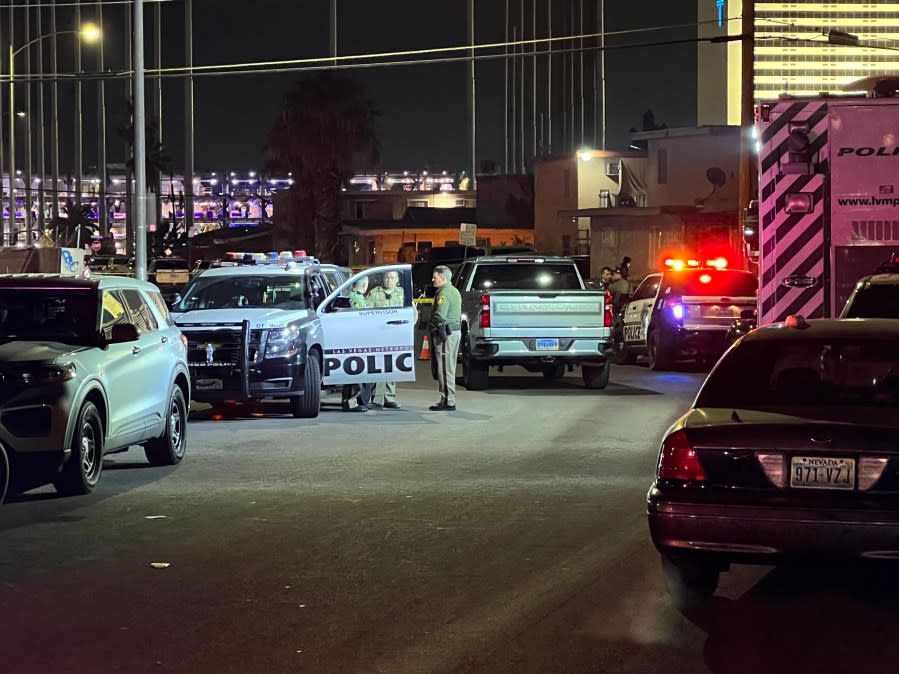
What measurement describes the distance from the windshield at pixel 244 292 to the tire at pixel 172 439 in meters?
5.20

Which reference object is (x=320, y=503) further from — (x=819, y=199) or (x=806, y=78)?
(x=806, y=78)

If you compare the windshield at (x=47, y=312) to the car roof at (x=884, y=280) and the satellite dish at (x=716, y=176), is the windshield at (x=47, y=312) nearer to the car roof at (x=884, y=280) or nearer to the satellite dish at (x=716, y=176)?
the car roof at (x=884, y=280)

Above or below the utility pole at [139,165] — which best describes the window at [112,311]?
below

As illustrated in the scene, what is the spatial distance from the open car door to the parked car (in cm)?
444

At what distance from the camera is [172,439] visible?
45.7ft

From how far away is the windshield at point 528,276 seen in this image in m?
23.9

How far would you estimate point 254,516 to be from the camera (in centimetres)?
1083

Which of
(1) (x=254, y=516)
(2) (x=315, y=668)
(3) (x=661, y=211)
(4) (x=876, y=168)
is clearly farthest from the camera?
(3) (x=661, y=211)

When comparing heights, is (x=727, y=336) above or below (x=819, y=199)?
below

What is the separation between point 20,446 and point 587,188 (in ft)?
185

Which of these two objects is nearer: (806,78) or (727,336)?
(727,336)

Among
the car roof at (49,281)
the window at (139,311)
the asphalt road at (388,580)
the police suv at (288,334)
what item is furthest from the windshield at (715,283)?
the car roof at (49,281)

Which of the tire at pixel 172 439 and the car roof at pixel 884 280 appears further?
the tire at pixel 172 439

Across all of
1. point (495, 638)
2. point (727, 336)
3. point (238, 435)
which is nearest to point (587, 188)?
point (727, 336)
